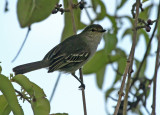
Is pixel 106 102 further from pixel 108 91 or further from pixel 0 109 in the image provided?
pixel 0 109

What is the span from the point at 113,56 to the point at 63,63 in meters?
0.90

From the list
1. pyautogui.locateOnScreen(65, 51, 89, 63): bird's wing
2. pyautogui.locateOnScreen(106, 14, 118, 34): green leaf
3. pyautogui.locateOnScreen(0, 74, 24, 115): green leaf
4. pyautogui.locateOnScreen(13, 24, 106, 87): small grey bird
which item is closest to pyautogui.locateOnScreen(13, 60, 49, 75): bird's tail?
pyautogui.locateOnScreen(13, 24, 106, 87): small grey bird

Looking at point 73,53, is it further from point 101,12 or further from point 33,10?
point 33,10

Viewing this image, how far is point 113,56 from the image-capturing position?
159 inches

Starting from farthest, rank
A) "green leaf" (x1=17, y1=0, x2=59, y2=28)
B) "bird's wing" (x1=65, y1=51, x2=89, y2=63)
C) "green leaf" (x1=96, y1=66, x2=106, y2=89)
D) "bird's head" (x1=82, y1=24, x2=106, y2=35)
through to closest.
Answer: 1. "bird's head" (x1=82, y1=24, x2=106, y2=35)
2. "bird's wing" (x1=65, y1=51, x2=89, y2=63)
3. "green leaf" (x1=96, y1=66, x2=106, y2=89)
4. "green leaf" (x1=17, y1=0, x2=59, y2=28)

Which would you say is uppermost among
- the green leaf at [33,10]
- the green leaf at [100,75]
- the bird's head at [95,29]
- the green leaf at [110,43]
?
the green leaf at [33,10]

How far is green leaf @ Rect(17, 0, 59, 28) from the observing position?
10.1 feet

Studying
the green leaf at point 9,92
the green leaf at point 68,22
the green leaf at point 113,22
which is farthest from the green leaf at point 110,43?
the green leaf at point 9,92

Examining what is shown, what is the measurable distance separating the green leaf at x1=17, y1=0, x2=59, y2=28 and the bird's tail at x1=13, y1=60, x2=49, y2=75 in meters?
0.77

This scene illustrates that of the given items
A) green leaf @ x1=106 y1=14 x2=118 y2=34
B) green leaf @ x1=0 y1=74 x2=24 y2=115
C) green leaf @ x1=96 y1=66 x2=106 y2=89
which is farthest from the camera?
green leaf @ x1=96 y1=66 x2=106 y2=89

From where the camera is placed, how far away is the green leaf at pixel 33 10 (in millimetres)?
3086

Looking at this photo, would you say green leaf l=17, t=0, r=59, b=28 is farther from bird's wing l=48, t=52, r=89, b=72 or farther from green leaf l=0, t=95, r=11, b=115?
bird's wing l=48, t=52, r=89, b=72

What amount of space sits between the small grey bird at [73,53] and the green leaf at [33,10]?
3.89ft

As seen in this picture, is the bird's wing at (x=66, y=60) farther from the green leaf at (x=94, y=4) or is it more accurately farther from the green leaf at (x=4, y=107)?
the green leaf at (x=4, y=107)
